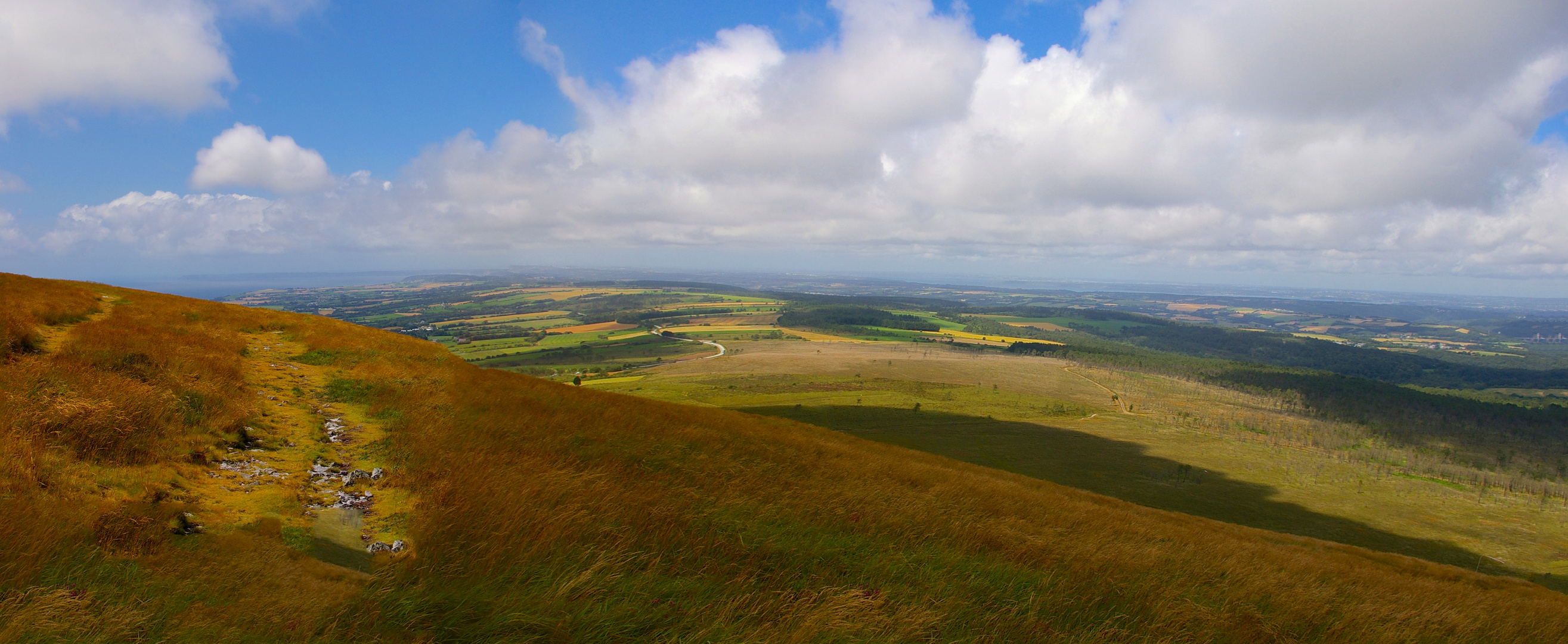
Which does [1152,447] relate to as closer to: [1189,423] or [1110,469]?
[1110,469]

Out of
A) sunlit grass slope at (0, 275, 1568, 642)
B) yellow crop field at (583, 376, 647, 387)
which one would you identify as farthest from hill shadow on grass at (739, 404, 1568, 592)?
sunlit grass slope at (0, 275, 1568, 642)

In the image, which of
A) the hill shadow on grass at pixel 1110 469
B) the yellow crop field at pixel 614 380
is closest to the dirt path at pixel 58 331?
the hill shadow on grass at pixel 1110 469

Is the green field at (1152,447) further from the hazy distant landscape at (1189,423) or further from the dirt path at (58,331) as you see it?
the dirt path at (58,331)

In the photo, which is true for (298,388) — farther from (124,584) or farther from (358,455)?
(124,584)

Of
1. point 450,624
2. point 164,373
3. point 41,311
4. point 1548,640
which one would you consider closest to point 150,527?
point 450,624

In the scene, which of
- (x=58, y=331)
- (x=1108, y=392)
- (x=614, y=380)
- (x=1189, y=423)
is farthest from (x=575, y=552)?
(x=1108, y=392)

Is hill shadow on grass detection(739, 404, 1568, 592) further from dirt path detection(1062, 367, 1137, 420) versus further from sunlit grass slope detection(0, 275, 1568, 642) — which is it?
sunlit grass slope detection(0, 275, 1568, 642)

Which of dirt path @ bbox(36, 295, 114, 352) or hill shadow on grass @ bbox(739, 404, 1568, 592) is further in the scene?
hill shadow on grass @ bbox(739, 404, 1568, 592)
